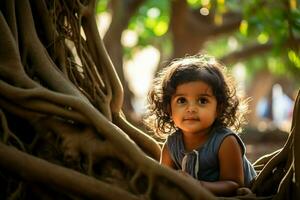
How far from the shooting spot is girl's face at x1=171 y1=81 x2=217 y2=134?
365 centimetres

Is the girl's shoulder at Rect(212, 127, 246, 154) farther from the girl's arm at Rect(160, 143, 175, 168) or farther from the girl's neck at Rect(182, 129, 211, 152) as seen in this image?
the girl's arm at Rect(160, 143, 175, 168)

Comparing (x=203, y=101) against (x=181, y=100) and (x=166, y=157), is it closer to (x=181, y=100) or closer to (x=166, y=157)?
(x=181, y=100)

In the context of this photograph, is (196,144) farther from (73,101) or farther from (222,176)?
(73,101)

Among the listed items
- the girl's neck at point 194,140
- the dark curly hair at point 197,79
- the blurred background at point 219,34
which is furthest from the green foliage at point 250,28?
the girl's neck at point 194,140

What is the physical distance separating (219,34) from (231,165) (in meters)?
10.1

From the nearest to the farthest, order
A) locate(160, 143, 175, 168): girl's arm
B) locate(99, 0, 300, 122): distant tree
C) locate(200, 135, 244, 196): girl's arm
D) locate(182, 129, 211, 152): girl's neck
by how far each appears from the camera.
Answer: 1. locate(200, 135, 244, 196): girl's arm
2. locate(182, 129, 211, 152): girl's neck
3. locate(160, 143, 175, 168): girl's arm
4. locate(99, 0, 300, 122): distant tree

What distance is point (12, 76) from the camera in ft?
11.4

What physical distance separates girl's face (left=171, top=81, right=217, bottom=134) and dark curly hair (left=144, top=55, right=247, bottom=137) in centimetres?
3

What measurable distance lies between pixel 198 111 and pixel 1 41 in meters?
1.01

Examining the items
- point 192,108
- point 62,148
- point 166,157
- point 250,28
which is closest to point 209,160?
point 192,108

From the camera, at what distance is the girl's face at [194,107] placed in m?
3.65

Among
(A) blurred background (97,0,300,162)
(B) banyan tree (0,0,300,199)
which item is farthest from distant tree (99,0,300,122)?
(B) banyan tree (0,0,300,199)

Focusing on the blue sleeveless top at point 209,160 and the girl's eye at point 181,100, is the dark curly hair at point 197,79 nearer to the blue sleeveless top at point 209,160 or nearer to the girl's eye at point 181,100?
the girl's eye at point 181,100

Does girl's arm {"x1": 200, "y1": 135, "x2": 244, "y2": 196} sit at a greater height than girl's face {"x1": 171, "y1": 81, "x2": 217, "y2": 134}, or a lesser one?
lesser
